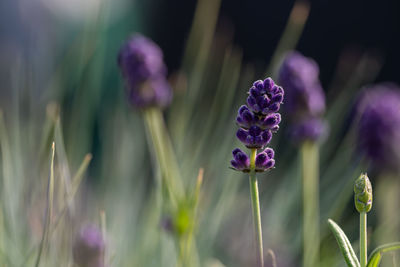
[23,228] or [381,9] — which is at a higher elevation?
[381,9]

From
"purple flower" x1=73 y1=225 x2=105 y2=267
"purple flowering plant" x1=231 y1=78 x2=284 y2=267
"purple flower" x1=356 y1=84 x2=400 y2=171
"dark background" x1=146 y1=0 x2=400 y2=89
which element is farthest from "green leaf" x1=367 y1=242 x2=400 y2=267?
"dark background" x1=146 y1=0 x2=400 y2=89

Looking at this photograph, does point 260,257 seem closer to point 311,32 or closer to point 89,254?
point 89,254

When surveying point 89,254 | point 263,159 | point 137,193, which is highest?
point 263,159

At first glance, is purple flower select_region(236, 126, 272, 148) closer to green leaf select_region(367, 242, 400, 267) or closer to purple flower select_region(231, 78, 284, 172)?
purple flower select_region(231, 78, 284, 172)

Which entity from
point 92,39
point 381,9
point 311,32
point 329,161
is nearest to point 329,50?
point 311,32

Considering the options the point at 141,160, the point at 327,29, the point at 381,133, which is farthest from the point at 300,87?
the point at 327,29
